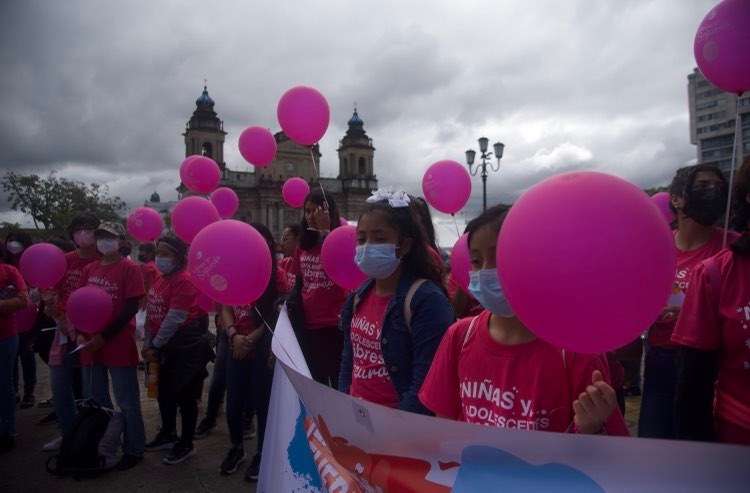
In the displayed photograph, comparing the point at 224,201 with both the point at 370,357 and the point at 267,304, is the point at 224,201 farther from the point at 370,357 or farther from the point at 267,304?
the point at 370,357

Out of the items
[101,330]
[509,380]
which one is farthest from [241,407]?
[509,380]

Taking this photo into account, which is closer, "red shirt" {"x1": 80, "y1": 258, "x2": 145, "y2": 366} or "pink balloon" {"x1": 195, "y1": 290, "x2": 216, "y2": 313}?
"red shirt" {"x1": 80, "y1": 258, "x2": 145, "y2": 366}

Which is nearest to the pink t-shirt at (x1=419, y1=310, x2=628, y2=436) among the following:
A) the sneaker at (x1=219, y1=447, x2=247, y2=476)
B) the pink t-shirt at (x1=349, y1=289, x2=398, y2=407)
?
the pink t-shirt at (x1=349, y1=289, x2=398, y2=407)

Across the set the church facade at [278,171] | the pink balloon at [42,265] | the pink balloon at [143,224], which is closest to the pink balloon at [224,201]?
the pink balloon at [143,224]

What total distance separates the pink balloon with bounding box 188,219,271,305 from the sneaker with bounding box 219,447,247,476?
1347 mm

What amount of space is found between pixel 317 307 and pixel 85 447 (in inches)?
79.7

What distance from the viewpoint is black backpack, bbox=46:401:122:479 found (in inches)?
137

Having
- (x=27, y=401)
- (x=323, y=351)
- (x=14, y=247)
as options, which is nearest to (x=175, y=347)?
(x=323, y=351)

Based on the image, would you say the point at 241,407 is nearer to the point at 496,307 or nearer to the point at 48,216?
the point at 496,307

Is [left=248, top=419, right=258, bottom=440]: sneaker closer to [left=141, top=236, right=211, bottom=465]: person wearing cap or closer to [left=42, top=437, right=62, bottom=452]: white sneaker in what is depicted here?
[left=141, top=236, right=211, bottom=465]: person wearing cap

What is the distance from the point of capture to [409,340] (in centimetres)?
197

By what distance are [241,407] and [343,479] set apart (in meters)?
2.06

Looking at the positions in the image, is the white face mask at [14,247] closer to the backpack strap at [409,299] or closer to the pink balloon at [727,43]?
the backpack strap at [409,299]

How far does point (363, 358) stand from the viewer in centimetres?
215
